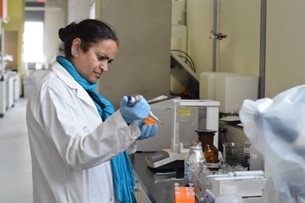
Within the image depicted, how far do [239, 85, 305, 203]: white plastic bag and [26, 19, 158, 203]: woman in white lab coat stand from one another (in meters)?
0.48

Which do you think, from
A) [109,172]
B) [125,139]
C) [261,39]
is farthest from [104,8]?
[125,139]

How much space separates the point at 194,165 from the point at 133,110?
572 millimetres

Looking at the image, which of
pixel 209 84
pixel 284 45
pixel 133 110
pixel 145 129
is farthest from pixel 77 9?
pixel 133 110

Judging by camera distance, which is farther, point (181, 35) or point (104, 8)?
point (181, 35)

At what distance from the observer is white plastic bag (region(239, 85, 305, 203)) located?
36.8 inches

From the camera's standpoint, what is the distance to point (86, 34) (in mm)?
1517

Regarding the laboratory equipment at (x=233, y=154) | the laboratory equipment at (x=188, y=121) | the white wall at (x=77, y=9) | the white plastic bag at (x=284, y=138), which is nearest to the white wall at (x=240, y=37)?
the laboratory equipment at (x=188, y=121)

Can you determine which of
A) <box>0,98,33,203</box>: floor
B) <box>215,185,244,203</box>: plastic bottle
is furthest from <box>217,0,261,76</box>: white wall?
<box>0,98,33,203</box>: floor

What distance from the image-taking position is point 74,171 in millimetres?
1443

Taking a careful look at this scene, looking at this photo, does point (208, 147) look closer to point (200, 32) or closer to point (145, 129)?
point (145, 129)

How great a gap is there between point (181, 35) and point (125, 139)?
9.80 ft

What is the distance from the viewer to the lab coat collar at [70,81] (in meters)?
1.48

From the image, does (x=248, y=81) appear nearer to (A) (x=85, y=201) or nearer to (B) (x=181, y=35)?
(A) (x=85, y=201)

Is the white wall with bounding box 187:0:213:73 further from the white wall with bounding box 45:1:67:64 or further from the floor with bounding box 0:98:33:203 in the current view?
the white wall with bounding box 45:1:67:64
